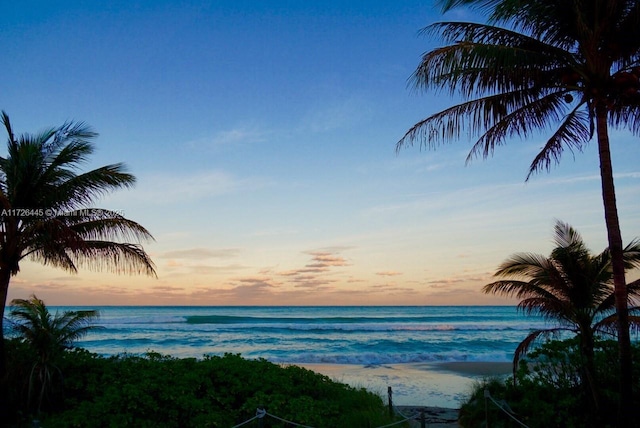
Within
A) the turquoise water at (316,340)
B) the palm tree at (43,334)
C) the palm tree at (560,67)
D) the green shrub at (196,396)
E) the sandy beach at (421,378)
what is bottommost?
the turquoise water at (316,340)

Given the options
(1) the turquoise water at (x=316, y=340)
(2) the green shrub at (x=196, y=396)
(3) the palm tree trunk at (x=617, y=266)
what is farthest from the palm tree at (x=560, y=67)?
(1) the turquoise water at (x=316, y=340)

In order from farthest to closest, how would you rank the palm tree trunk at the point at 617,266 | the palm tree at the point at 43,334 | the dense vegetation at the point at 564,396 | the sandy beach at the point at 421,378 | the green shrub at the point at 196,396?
the sandy beach at the point at 421,378, the palm tree at the point at 43,334, the dense vegetation at the point at 564,396, the green shrub at the point at 196,396, the palm tree trunk at the point at 617,266

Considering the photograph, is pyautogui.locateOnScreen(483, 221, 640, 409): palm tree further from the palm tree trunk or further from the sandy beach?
the sandy beach

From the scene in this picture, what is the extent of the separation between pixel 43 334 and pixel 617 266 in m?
10.2

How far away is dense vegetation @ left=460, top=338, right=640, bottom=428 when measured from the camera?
815 cm

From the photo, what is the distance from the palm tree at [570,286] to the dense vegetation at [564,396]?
2.32 feet

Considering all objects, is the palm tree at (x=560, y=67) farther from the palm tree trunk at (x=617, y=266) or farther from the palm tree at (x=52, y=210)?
the palm tree at (x=52, y=210)

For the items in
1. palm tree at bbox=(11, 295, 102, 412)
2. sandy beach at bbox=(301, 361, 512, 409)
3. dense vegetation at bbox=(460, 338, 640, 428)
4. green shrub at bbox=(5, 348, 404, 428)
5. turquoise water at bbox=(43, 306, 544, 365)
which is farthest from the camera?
turquoise water at bbox=(43, 306, 544, 365)

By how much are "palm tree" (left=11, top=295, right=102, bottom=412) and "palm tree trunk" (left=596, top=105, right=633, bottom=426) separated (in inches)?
380

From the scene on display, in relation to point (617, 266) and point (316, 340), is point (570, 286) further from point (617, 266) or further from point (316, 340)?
point (316, 340)

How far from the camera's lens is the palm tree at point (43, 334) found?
29.8 feet

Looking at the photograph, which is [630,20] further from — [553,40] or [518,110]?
[518,110]

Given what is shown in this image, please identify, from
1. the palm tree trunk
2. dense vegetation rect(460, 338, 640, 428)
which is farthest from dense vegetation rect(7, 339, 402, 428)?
the palm tree trunk

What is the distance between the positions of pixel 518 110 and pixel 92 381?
31.7ft
